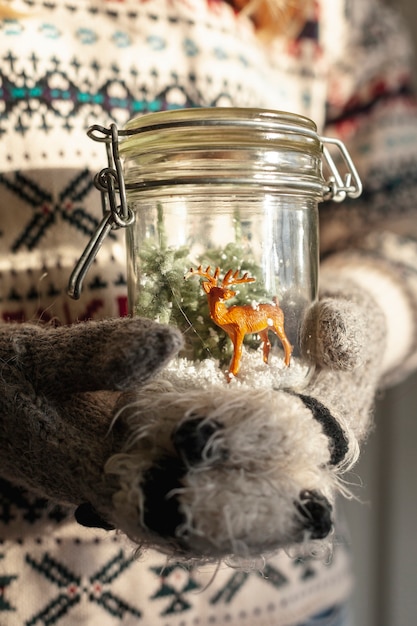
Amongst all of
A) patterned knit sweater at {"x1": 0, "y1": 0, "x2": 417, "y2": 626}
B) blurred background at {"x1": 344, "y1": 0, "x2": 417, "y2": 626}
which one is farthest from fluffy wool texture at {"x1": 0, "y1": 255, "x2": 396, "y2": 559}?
blurred background at {"x1": 344, "y1": 0, "x2": 417, "y2": 626}

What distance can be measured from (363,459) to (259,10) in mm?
738

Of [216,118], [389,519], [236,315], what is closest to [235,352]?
[236,315]

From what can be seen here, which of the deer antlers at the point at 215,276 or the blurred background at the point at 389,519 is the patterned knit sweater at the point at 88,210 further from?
the blurred background at the point at 389,519

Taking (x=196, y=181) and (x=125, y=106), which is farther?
(x=125, y=106)

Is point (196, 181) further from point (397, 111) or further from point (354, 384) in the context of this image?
point (397, 111)

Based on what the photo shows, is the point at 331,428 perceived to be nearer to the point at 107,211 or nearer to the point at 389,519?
the point at 107,211

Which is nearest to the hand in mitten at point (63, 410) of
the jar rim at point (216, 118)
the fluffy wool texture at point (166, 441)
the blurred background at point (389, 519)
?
the fluffy wool texture at point (166, 441)

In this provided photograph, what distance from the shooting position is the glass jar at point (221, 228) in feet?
1.10

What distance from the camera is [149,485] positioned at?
0.89ft

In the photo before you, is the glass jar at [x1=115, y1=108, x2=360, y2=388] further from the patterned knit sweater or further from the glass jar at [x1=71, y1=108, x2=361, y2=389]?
the patterned knit sweater

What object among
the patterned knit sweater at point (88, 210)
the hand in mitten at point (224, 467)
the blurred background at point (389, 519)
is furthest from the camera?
the blurred background at point (389, 519)

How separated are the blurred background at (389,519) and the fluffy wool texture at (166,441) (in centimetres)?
70

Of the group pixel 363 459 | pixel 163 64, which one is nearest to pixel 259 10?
pixel 163 64

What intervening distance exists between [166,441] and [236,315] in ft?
0.28
